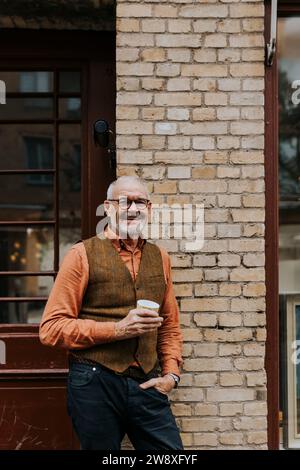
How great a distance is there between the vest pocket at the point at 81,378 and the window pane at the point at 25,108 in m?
2.08

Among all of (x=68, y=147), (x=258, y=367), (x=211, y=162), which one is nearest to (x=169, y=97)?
(x=211, y=162)

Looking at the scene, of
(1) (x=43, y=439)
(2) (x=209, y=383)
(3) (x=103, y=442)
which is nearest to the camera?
(3) (x=103, y=442)

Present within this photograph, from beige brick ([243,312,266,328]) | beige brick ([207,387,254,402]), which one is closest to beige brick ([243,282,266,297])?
beige brick ([243,312,266,328])

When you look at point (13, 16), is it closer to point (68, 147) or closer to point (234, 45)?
point (234, 45)

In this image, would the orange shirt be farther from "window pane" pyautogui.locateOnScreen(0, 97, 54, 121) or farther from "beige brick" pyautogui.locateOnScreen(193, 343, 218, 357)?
"window pane" pyautogui.locateOnScreen(0, 97, 54, 121)

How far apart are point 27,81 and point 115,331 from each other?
2923 mm

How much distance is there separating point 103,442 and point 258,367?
3.57 feet

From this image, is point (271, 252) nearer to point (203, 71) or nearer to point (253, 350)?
point (253, 350)

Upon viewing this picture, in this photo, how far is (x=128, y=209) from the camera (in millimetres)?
3035

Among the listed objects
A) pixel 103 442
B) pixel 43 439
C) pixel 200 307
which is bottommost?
pixel 43 439

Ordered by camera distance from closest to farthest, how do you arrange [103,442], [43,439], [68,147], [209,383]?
1. [103,442]
2. [209,383]
3. [43,439]
4. [68,147]

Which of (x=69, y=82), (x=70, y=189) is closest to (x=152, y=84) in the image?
(x=69, y=82)

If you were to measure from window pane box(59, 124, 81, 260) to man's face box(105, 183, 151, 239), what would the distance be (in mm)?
2275

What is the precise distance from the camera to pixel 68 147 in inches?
242
